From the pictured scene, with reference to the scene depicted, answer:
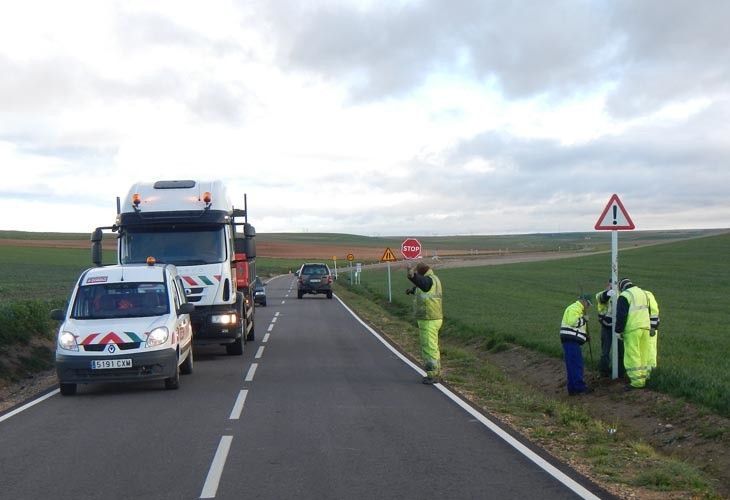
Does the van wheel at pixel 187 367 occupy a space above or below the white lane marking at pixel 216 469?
below

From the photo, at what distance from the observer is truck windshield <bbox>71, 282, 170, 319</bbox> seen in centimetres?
1330

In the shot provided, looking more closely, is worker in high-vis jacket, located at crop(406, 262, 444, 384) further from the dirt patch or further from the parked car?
the parked car

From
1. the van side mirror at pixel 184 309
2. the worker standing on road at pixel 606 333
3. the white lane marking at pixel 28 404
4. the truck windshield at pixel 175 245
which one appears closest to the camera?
the white lane marking at pixel 28 404

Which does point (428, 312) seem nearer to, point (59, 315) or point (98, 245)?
point (59, 315)

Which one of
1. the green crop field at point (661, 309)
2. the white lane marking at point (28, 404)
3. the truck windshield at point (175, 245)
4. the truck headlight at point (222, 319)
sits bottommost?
the green crop field at point (661, 309)

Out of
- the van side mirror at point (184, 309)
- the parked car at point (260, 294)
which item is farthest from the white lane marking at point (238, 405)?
the parked car at point (260, 294)

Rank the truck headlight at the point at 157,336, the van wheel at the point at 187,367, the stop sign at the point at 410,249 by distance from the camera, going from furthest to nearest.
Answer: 1. the stop sign at the point at 410,249
2. the van wheel at the point at 187,367
3. the truck headlight at the point at 157,336

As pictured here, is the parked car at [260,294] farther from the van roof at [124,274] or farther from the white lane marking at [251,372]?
the van roof at [124,274]

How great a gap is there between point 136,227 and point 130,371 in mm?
5349

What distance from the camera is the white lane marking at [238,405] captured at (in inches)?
414

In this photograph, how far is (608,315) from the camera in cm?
1271

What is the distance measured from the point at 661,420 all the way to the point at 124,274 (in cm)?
863

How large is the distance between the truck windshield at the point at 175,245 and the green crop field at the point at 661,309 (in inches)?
272

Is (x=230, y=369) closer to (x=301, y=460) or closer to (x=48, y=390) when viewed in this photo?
(x=48, y=390)
